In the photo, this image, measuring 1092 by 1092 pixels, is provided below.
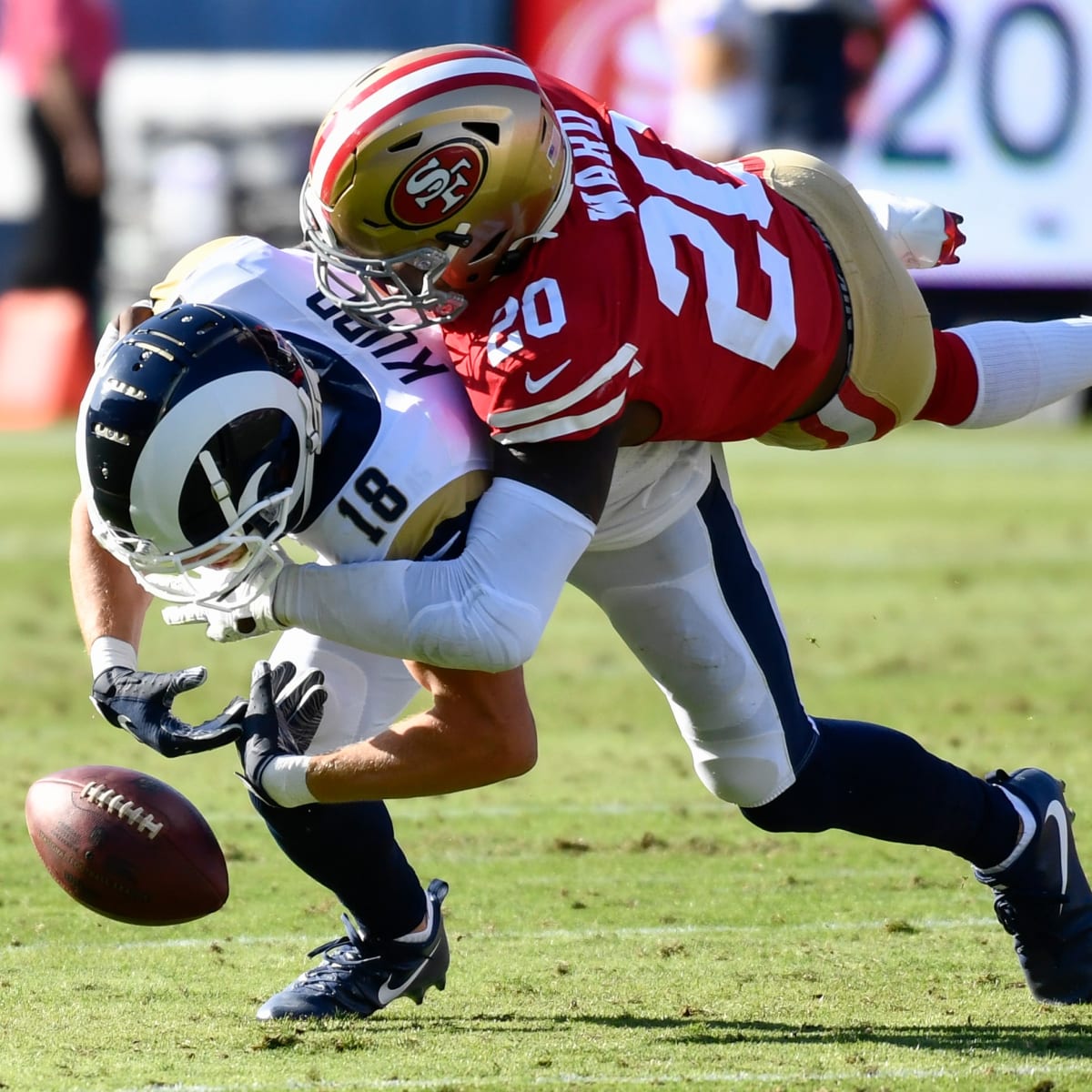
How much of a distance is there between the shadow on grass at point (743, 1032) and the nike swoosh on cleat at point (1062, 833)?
32 cm

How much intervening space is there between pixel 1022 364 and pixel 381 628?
4.76 ft

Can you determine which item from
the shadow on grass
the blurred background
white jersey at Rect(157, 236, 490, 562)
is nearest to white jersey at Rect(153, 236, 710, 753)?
white jersey at Rect(157, 236, 490, 562)

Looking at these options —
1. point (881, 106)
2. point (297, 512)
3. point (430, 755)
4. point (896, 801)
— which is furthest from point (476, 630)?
point (881, 106)

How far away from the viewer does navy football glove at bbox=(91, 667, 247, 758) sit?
3.18m

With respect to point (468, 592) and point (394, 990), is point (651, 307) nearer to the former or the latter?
point (468, 592)

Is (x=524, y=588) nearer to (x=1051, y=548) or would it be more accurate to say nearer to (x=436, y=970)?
(x=436, y=970)

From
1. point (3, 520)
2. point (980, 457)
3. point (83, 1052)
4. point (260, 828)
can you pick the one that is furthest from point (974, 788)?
A: point (980, 457)

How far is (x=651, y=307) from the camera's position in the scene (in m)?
3.21

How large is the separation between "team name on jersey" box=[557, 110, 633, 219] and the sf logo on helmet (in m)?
0.21

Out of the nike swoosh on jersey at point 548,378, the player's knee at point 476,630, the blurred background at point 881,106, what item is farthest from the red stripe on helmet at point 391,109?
the blurred background at point 881,106

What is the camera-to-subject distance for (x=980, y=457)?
13227mm

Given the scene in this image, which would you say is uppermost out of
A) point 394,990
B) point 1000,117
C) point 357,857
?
point 357,857

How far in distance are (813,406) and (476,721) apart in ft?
3.04

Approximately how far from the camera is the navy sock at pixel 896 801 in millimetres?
3578
